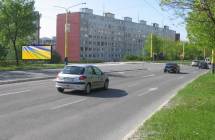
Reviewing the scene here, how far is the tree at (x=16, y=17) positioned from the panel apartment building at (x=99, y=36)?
80186mm

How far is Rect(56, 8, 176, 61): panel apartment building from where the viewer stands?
489ft

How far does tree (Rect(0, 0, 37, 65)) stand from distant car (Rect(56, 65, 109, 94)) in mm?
34283

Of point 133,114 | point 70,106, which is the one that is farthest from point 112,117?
point 70,106

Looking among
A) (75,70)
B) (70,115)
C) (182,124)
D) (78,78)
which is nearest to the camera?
(182,124)

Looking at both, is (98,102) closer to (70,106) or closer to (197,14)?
(70,106)

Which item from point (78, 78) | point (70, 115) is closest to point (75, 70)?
point (78, 78)

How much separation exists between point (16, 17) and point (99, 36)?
10366cm

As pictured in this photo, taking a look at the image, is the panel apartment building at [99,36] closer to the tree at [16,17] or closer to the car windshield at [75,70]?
the tree at [16,17]

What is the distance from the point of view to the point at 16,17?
2176 inches

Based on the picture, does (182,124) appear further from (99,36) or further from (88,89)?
(99,36)

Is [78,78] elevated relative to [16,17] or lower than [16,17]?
lower

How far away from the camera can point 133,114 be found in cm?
1511

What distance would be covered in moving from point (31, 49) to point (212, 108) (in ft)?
171

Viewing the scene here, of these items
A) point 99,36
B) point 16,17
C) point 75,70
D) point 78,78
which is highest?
point 99,36
